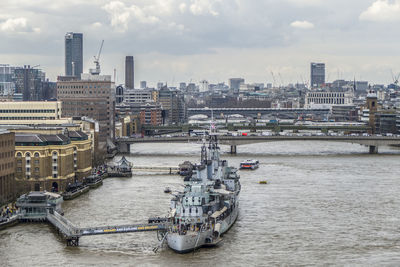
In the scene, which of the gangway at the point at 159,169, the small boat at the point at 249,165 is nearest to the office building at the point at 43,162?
the gangway at the point at 159,169

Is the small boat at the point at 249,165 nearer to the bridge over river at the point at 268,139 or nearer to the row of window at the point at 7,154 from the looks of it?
the bridge over river at the point at 268,139

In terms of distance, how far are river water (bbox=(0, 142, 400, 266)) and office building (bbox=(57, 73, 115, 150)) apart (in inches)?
1068

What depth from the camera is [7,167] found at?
4788 centimetres

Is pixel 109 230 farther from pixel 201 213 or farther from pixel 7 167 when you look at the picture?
pixel 7 167

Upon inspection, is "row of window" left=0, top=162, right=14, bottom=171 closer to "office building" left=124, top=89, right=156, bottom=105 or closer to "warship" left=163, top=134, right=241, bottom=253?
"warship" left=163, top=134, right=241, bottom=253

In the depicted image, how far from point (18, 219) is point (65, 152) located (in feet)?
43.0

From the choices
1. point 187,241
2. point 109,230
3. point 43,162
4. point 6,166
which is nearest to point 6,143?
point 6,166

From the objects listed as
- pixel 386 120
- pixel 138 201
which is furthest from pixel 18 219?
pixel 386 120

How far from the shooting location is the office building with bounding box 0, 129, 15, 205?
1844 inches

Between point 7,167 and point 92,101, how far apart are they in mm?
46943

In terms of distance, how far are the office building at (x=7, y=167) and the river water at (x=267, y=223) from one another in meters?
3.21

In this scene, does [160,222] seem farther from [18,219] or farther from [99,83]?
[99,83]

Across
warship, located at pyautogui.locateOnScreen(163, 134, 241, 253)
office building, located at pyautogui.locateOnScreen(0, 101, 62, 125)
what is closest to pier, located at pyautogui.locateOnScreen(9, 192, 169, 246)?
warship, located at pyautogui.locateOnScreen(163, 134, 241, 253)

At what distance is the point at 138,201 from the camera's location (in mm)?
50781
